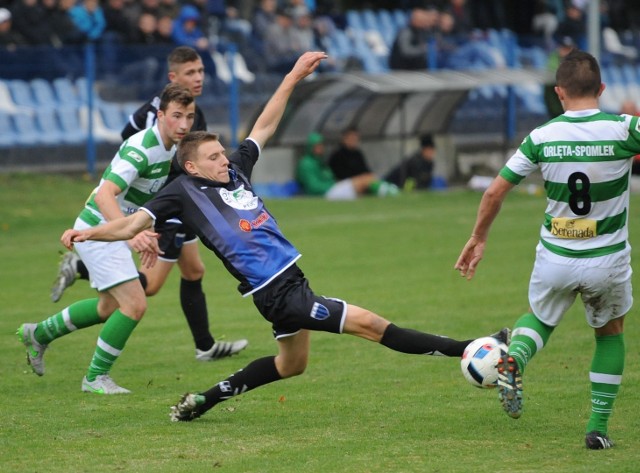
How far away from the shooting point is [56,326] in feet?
26.9

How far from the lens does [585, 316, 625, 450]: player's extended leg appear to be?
6.10m

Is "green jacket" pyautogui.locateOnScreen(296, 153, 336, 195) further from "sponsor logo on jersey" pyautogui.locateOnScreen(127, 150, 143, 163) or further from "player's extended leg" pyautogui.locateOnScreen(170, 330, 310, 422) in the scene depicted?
"player's extended leg" pyautogui.locateOnScreen(170, 330, 310, 422)

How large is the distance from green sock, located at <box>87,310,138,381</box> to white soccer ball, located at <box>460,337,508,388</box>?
254 centimetres

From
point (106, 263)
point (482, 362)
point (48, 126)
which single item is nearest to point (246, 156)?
point (106, 263)

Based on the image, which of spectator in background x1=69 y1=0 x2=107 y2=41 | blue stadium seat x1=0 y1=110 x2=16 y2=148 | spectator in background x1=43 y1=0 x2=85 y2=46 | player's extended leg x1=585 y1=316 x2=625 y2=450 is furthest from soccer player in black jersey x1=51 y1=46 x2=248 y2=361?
spectator in background x1=69 y1=0 x2=107 y2=41

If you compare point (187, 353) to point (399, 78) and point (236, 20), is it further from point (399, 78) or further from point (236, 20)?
point (236, 20)

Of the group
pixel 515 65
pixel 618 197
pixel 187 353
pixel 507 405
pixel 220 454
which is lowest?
pixel 515 65

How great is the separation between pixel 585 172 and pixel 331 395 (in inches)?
97.3

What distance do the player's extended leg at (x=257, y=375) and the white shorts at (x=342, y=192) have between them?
13604mm

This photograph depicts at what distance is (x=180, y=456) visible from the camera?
6.09m

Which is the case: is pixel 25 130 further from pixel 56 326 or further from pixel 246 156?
pixel 246 156

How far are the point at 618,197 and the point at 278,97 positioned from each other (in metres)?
2.31

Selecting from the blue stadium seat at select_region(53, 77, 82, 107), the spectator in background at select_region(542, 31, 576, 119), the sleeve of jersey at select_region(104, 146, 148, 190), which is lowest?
the spectator in background at select_region(542, 31, 576, 119)

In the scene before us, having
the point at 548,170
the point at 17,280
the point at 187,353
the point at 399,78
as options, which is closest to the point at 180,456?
the point at 548,170
